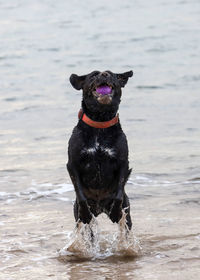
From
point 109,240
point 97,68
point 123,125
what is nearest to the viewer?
point 109,240

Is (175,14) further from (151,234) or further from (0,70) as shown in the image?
(151,234)

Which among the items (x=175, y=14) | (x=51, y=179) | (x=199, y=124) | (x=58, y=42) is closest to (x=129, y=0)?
(x=175, y=14)

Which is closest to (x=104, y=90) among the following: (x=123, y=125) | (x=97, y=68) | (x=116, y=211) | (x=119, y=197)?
(x=119, y=197)

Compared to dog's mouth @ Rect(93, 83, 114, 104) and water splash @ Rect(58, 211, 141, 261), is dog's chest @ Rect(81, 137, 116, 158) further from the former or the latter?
water splash @ Rect(58, 211, 141, 261)

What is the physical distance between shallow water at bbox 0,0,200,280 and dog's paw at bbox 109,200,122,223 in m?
0.27

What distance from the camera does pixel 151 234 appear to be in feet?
24.0

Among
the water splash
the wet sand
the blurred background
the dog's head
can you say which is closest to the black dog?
the dog's head

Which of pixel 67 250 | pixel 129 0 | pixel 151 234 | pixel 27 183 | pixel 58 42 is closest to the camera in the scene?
pixel 67 250

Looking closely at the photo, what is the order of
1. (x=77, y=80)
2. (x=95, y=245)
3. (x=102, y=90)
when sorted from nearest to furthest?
1. (x=102, y=90)
2. (x=77, y=80)
3. (x=95, y=245)

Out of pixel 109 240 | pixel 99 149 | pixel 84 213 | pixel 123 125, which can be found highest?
pixel 99 149

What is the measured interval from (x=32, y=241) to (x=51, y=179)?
2.47 metres

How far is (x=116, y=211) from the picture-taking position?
667 cm

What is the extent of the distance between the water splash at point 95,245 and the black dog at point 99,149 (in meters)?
0.25

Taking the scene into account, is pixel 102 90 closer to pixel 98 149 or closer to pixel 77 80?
pixel 77 80
